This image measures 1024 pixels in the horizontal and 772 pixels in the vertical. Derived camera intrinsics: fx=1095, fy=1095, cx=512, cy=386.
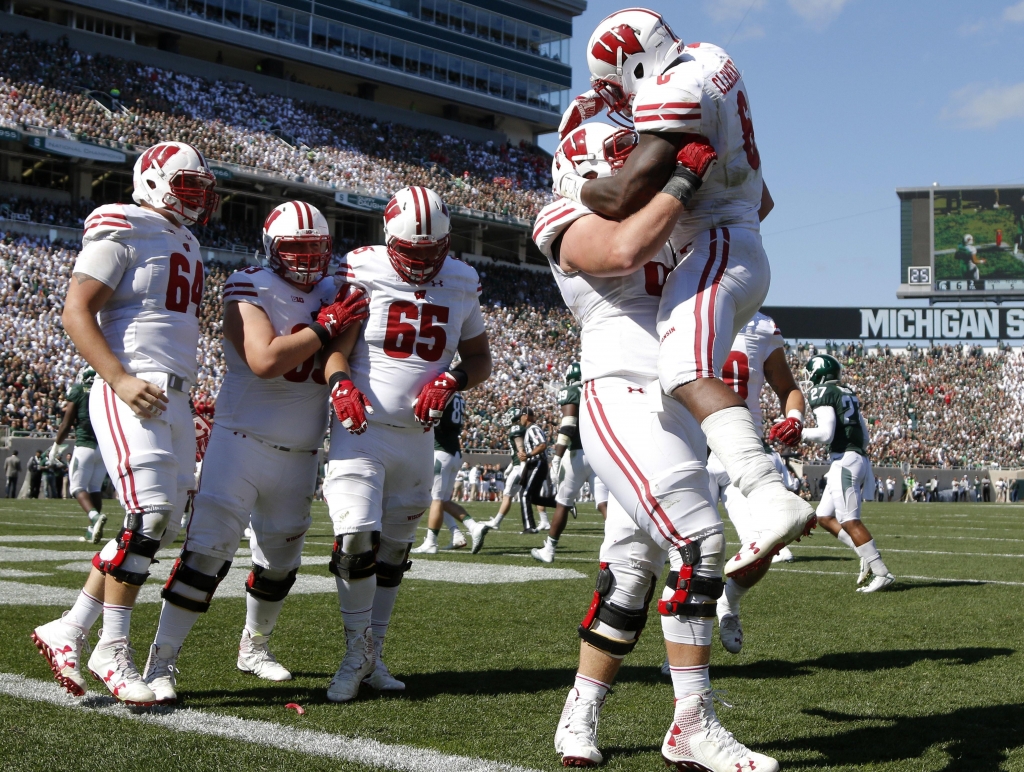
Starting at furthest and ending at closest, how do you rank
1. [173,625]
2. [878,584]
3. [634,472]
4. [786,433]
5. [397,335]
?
[878,584]
[397,335]
[173,625]
[786,433]
[634,472]

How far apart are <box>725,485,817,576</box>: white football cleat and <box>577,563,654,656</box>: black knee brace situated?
0.63 metres

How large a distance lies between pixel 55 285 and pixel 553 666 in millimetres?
27071

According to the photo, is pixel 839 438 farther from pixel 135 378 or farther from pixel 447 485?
pixel 135 378

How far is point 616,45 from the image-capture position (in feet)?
11.0

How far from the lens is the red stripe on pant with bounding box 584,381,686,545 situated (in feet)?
10.5

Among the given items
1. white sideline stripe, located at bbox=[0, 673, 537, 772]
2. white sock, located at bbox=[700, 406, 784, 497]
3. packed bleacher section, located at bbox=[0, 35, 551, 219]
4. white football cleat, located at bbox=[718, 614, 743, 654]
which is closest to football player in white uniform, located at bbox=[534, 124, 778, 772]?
white sock, located at bbox=[700, 406, 784, 497]

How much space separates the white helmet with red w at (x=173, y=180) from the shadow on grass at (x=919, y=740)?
3.05m

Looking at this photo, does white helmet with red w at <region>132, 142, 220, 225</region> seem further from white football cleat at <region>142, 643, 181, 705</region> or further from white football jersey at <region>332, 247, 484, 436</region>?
white football cleat at <region>142, 643, 181, 705</region>

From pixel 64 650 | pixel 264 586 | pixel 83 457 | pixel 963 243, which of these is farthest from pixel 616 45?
pixel 963 243

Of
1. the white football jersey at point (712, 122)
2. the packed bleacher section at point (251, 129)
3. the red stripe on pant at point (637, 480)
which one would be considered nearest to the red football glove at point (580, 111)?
the white football jersey at point (712, 122)

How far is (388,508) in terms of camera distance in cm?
472

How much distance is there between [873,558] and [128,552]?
5.92m

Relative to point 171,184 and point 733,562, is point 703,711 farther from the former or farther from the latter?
point 171,184

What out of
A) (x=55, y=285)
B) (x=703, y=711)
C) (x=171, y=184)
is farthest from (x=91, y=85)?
(x=703, y=711)
